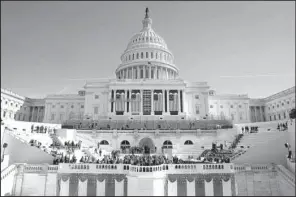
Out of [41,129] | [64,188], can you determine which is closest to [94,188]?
[64,188]

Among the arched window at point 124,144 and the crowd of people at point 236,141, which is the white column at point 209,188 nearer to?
the crowd of people at point 236,141

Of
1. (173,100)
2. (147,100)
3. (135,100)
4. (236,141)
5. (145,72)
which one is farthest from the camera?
(145,72)

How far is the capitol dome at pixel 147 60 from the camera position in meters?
101

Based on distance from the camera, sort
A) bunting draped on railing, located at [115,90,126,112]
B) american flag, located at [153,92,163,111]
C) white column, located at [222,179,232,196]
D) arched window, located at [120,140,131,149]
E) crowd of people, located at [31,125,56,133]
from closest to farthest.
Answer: white column, located at [222,179,232,196] < crowd of people, located at [31,125,56,133] < arched window, located at [120,140,131,149] < bunting draped on railing, located at [115,90,126,112] < american flag, located at [153,92,163,111]

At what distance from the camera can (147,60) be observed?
10156cm

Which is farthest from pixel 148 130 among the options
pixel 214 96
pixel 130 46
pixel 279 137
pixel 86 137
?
pixel 130 46

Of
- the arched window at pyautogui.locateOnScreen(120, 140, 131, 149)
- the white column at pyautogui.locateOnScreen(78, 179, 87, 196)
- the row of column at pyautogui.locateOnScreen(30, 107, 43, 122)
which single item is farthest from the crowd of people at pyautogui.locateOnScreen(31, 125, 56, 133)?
the row of column at pyautogui.locateOnScreen(30, 107, 43, 122)

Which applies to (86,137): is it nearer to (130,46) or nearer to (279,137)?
(279,137)

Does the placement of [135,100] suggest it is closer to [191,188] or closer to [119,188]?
[119,188]

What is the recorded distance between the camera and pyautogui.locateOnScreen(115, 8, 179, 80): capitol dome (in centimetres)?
10112

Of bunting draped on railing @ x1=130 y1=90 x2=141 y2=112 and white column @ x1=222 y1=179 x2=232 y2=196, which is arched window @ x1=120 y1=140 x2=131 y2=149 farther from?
white column @ x1=222 y1=179 x2=232 y2=196

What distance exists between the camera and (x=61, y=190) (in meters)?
27.6

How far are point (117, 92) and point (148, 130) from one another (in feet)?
93.2

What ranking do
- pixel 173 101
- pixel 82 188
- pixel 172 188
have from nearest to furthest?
pixel 172 188 < pixel 82 188 < pixel 173 101
